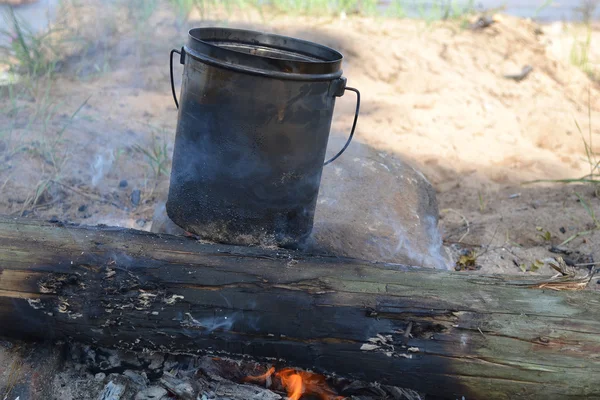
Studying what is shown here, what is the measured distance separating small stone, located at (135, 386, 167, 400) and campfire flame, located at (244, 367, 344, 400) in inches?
12.5

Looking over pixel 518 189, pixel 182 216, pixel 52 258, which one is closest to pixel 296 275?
pixel 182 216

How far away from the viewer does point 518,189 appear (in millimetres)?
4500

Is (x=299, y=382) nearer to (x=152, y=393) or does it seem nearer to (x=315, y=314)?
→ (x=315, y=314)

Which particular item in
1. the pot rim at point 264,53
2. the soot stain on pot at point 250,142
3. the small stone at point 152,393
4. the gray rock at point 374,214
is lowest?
the small stone at point 152,393

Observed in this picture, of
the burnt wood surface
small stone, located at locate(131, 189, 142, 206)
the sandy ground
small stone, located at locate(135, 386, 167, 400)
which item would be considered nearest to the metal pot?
the burnt wood surface

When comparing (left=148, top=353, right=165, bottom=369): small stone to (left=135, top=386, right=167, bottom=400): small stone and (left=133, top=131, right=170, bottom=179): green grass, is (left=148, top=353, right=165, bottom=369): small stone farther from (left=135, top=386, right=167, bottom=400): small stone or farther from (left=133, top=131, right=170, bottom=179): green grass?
(left=133, top=131, right=170, bottom=179): green grass

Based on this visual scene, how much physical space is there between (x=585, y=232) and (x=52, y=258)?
114 inches

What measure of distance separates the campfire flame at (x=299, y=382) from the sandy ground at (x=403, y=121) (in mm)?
1333

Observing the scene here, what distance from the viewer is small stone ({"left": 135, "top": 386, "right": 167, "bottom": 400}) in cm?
224

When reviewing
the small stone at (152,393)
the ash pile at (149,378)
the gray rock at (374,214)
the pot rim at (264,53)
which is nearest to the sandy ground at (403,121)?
the gray rock at (374,214)

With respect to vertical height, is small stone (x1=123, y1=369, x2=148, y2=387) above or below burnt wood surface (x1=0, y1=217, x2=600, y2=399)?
below

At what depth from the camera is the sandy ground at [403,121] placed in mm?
3738

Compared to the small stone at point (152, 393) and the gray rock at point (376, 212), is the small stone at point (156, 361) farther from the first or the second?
the gray rock at point (376, 212)

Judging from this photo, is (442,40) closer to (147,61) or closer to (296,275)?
(147,61)
